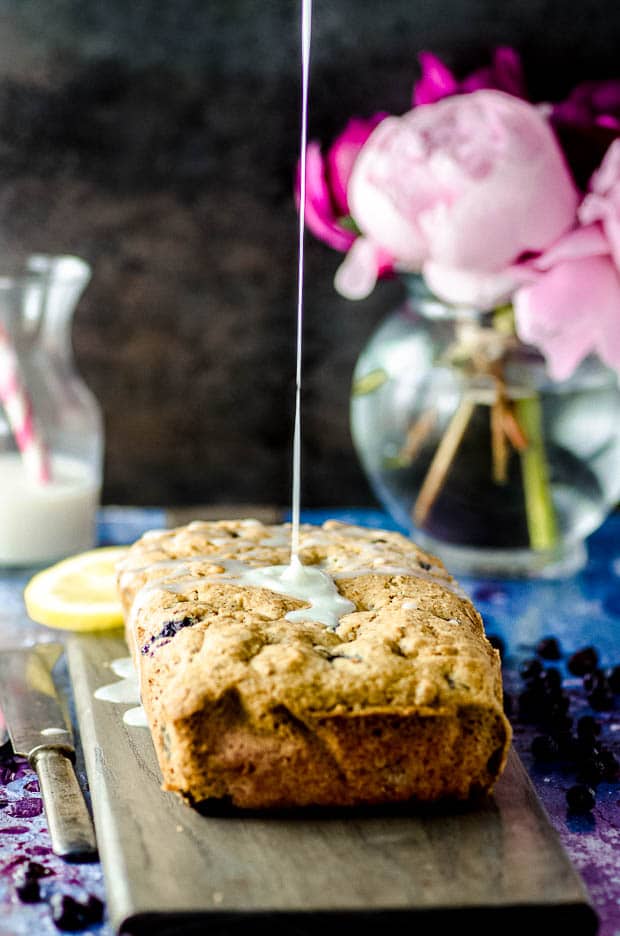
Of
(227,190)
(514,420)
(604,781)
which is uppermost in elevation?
(227,190)

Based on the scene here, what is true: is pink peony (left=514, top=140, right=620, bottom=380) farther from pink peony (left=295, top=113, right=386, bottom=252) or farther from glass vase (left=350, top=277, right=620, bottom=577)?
pink peony (left=295, top=113, right=386, bottom=252)

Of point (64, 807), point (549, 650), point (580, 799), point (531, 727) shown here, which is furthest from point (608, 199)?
point (64, 807)

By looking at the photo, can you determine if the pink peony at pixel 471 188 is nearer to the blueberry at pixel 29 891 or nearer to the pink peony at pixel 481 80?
the pink peony at pixel 481 80

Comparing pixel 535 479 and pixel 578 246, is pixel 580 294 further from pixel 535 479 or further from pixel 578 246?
pixel 535 479

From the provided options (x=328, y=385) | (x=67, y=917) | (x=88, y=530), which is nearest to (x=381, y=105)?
(x=328, y=385)

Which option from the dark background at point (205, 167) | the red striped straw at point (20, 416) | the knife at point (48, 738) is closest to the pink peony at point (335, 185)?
the red striped straw at point (20, 416)

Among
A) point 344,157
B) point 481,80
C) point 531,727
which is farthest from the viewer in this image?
point 344,157

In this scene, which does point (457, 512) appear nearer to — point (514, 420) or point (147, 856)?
point (514, 420)
